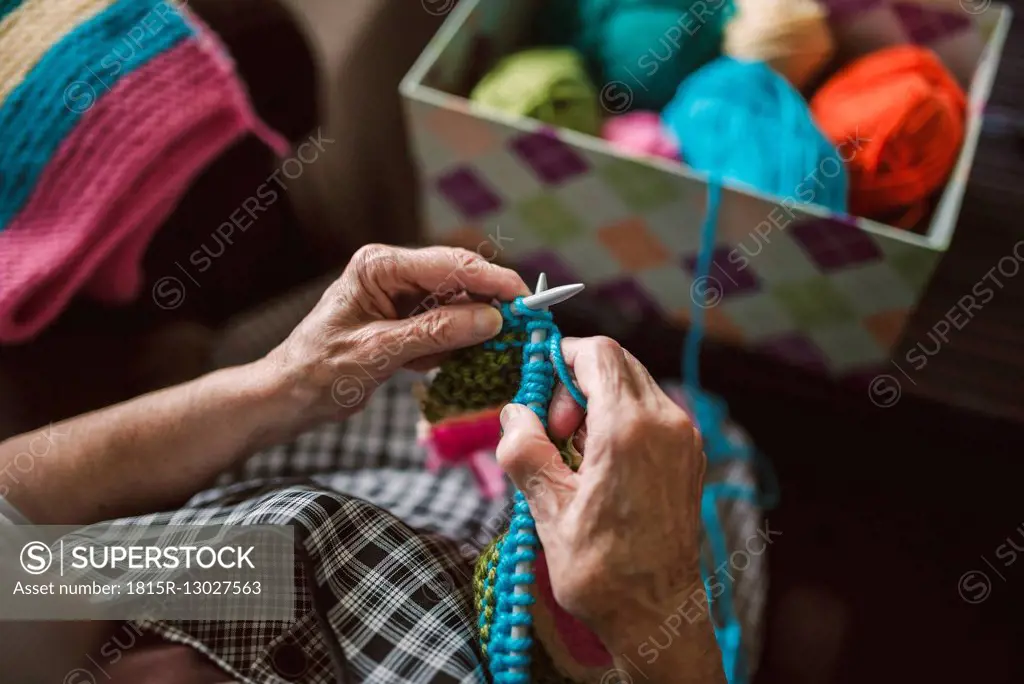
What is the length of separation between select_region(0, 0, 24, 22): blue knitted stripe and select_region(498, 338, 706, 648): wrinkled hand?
45 centimetres

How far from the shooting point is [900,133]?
2.51ft

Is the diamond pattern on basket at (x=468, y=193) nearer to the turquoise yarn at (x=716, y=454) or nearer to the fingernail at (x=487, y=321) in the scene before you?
the turquoise yarn at (x=716, y=454)

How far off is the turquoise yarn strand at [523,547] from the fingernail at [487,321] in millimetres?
15

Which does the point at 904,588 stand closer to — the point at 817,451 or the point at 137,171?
the point at 817,451

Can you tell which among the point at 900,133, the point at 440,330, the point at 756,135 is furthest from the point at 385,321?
the point at 900,133

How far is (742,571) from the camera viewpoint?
2.36ft

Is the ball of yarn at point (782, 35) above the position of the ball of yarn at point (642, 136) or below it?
above

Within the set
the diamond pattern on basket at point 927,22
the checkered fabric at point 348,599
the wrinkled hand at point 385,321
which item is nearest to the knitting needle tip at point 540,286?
the wrinkled hand at point 385,321

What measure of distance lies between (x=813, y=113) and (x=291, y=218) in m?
0.57

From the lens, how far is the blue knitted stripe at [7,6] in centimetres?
52

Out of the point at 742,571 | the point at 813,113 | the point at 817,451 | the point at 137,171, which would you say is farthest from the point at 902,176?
the point at 137,171

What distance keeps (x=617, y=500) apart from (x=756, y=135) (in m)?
0.53

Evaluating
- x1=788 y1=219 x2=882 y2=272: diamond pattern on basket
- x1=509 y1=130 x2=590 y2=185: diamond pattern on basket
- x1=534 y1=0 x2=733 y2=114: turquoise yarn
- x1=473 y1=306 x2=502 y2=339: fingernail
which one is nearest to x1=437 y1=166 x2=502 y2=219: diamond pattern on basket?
x1=509 y1=130 x2=590 y2=185: diamond pattern on basket

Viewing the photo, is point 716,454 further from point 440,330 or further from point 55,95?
point 55,95
